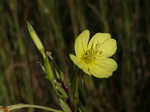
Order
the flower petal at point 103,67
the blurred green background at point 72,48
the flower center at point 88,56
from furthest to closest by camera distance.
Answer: the blurred green background at point 72,48, the flower center at point 88,56, the flower petal at point 103,67

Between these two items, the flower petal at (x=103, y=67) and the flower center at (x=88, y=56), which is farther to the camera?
the flower center at (x=88, y=56)

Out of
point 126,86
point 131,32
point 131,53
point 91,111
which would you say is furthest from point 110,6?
point 91,111

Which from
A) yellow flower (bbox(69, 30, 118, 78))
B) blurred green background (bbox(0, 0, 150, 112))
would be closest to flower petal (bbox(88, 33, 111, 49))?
yellow flower (bbox(69, 30, 118, 78))

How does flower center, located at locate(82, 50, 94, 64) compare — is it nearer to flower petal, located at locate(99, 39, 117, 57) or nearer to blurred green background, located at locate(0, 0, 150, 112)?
flower petal, located at locate(99, 39, 117, 57)

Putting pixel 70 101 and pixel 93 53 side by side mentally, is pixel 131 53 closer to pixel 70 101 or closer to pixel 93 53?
pixel 93 53

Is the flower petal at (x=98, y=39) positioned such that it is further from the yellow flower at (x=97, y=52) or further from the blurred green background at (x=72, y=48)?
the blurred green background at (x=72, y=48)

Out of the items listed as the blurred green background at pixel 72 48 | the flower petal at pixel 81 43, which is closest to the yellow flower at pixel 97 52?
the flower petal at pixel 81 43

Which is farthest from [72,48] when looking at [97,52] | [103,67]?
[103,67]
